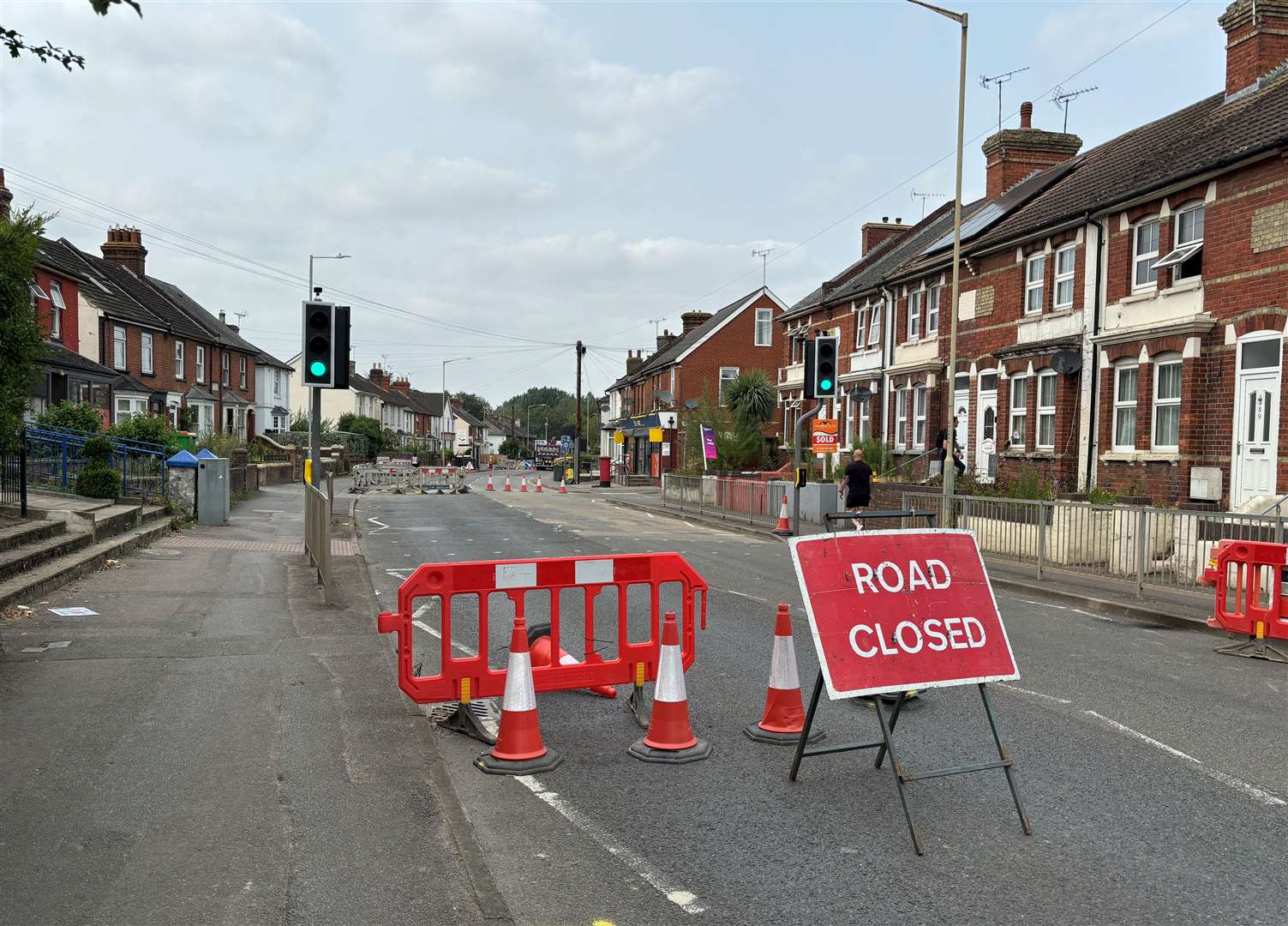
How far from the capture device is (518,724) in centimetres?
575

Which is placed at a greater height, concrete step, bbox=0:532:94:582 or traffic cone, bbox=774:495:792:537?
concrete step, bbox=0:532:94:582

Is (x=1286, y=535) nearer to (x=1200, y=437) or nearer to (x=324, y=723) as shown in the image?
(x=1200, y=437)

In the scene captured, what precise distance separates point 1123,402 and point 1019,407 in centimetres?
391

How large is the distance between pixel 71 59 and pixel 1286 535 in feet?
40.8

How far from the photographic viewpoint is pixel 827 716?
6918 mm

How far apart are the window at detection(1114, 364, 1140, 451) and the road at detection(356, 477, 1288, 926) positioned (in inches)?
465

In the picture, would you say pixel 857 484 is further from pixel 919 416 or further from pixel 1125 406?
pixel 919 416

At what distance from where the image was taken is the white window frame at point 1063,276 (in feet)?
72.1

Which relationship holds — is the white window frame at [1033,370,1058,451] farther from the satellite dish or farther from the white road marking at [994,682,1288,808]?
the white road marking at [994,682,1288,808]

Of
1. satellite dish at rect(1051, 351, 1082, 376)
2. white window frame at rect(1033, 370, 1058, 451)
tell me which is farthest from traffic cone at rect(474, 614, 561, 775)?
white window frame at rect(1033, 370, 1058, 451)

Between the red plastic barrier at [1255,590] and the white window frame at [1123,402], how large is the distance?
9986 millimetres

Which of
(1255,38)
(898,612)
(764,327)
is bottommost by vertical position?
(898,612)

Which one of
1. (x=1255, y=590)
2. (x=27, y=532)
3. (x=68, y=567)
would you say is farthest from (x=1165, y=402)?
(x=27, y=532)

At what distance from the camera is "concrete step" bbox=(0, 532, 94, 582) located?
1061 cm
